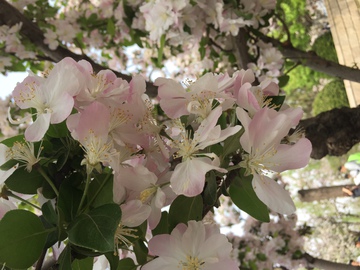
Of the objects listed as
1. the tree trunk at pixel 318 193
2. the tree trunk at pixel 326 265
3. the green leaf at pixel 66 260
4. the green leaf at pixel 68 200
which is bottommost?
the tree trunk at pixel 318 193

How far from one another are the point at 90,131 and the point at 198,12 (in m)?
1.01

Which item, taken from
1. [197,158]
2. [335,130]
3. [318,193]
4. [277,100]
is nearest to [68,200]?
[197,158]

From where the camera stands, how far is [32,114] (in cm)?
47

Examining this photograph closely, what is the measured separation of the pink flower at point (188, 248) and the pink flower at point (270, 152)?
63 mm

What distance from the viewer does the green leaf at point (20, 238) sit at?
0.42 m

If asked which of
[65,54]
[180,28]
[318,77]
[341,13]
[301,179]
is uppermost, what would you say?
[341,13]

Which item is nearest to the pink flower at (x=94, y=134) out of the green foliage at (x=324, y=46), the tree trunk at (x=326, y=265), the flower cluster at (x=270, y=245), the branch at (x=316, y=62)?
the branch at (x=316, y=62)

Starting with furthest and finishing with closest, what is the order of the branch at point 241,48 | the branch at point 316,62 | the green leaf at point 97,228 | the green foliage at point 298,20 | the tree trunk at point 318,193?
the green foliage at point 298,20 → the tree trunk at point 318,193 → the branch at point 241,48 → the branch at point 316,62 → the green leaf at point 97,228

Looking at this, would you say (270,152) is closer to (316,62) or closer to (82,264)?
(82,264)

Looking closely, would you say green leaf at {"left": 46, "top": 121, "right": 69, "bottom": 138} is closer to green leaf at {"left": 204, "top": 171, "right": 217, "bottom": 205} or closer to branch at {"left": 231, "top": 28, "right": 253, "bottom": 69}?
green leaf at {"left": 204, "top": 171, "right": 217, "bottom": 205}

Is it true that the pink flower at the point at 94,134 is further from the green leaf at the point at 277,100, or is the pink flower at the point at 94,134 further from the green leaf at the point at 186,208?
the green leaf at the point at 277,100

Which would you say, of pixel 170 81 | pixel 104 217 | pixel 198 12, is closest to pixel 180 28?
pixel 198 12

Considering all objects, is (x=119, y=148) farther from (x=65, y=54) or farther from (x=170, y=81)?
(x=65, y=54)

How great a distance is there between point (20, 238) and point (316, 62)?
132 cm
